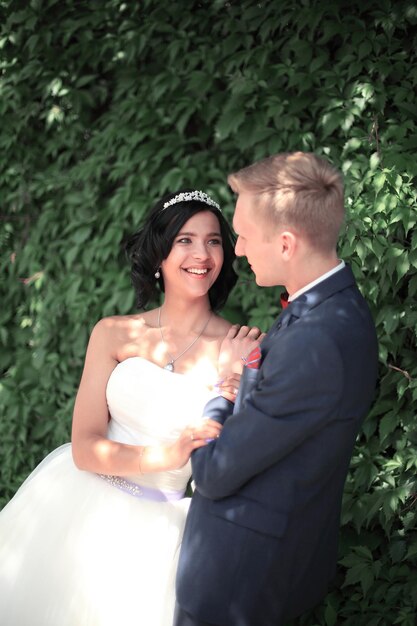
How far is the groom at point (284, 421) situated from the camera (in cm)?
195

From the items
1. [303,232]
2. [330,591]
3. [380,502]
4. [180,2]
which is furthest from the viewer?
[180,2]

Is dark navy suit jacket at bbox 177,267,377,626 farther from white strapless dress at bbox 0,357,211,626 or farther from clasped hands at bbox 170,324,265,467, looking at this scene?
white strapless dress at bbox 0,357,211,626

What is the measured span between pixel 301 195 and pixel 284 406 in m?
0.54

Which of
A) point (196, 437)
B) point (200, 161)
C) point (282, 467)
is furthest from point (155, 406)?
point (200, 161)

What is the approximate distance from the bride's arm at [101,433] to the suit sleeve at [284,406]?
622mm

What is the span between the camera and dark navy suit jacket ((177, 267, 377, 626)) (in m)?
1.94

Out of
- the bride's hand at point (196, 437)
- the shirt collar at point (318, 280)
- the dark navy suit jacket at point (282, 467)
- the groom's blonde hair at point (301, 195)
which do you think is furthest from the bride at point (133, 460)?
the groom's blonde hair at point (301, 195)

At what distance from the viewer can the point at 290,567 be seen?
2.14 meters

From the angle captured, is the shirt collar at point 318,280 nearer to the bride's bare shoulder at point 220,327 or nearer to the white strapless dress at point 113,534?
the white strapless dress at point 113,534

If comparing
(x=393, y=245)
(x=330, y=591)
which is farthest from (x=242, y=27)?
(x=330, y=591)

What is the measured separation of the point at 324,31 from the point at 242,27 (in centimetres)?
56

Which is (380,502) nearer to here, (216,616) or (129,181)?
(216,616)

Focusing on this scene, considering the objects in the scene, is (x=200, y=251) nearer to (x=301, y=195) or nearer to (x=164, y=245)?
(x=164, y=245)

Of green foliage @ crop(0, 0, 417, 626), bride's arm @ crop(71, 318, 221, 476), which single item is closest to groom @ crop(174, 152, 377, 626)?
bride's arm @ crop(71, 318, 221, 476)
